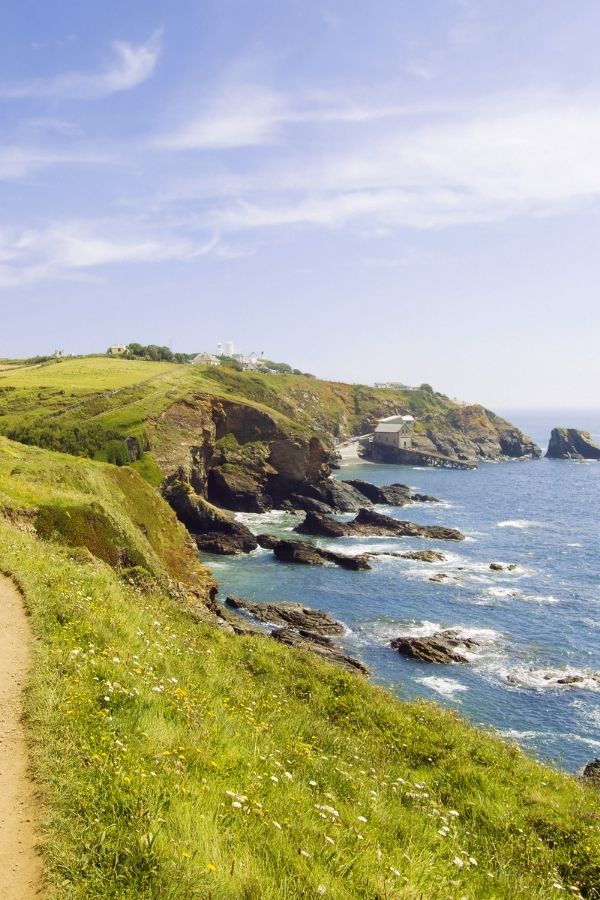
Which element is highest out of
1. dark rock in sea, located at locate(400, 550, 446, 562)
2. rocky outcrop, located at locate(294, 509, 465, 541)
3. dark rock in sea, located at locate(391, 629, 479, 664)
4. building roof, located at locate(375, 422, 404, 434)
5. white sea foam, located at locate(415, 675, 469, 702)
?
building roof, located at locate(375, 422, 404, 434)

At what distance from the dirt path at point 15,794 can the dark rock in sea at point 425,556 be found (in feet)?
179

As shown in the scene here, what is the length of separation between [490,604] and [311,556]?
19093 millimetres

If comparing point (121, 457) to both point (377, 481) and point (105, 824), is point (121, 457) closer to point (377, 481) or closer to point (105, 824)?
point (377, 481)

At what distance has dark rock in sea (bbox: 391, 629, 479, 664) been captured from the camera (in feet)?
120

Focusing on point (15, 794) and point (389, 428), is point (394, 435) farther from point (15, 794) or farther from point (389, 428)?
point (15, 794)

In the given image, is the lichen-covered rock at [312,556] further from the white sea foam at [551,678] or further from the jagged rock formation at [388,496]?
the jagged rock formation at [388,496]

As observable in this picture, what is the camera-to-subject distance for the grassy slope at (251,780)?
542 cm

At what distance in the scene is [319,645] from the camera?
37.0m

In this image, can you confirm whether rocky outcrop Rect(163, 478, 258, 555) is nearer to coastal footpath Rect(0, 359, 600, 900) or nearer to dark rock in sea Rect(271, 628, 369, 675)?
dark rock in sea Rect(271, 628, 369, 675)

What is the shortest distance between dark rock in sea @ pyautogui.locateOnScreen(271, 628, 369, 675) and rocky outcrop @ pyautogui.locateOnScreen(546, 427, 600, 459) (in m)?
148

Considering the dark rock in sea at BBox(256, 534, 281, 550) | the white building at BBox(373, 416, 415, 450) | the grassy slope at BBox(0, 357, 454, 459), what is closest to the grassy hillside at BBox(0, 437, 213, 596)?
the dark rock in sea at BBox(256, 534, 281, 550)

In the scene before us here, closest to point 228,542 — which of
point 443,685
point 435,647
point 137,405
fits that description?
point 435,647

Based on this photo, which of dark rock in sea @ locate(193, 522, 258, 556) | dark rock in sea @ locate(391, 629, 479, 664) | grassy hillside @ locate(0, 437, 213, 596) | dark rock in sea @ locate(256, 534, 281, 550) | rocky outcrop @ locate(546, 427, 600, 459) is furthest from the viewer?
rocky outcrop @ locate(546, 427, 600, 459)

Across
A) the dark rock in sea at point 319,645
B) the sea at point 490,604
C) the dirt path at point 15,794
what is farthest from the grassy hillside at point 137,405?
the dirt path at point 15,794
